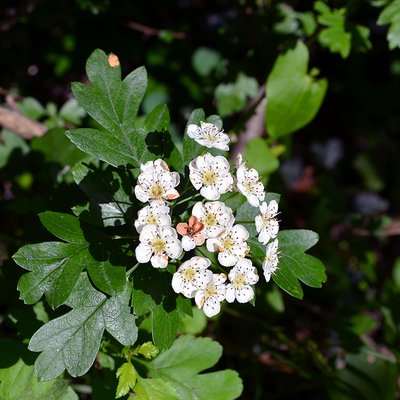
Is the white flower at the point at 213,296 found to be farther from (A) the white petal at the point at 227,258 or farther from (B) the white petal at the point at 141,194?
(B) the white petal at the point at 141,194

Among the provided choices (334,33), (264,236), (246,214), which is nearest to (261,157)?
(334,33)

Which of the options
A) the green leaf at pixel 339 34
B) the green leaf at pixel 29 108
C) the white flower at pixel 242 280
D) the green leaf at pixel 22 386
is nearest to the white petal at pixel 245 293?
the white flower at pixel 242 280

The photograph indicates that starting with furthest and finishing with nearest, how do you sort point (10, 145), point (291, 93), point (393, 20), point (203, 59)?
1. point (203, 59)
2. point (291, 93)
3. point (10, 145)
4. point (393, 20)

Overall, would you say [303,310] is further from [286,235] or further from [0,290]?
[0,290]

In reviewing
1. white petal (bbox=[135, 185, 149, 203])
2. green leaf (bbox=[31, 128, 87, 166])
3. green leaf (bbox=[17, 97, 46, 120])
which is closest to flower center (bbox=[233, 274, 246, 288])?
white petal (bbox=[135, 185, 149, 203])

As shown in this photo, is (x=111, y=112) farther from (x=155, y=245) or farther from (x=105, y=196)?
(x=155, y=245)

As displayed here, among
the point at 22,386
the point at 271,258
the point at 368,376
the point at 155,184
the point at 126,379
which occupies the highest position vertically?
the point at 155,184
